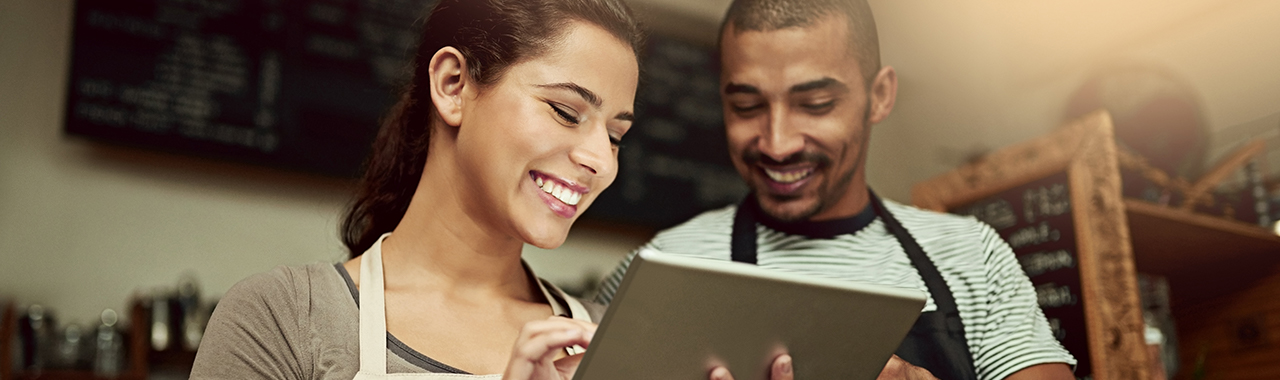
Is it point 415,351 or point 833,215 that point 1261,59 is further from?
point 415,351

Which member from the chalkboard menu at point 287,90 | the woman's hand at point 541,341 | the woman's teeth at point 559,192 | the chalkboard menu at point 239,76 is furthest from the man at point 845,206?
the chalkboard menu at point 239,76

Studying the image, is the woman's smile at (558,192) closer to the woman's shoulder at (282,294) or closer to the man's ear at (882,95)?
the woman's shoulder at (282,294)

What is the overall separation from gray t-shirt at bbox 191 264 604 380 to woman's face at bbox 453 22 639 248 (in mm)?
168

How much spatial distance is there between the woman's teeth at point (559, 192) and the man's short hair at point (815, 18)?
33 cm

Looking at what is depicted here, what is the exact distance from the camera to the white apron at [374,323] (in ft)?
2.75

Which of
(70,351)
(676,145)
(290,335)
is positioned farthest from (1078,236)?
(70,351)

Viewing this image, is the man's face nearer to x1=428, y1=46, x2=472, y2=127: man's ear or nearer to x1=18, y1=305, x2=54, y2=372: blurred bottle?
x1=428, y1=46, x2=472, y2=127: man's ear

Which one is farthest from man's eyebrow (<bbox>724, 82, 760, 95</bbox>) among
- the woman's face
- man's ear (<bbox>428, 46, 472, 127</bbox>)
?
man's ear (<bbox>428, 46, 472, 127</bbox>)

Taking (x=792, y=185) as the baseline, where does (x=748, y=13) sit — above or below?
above

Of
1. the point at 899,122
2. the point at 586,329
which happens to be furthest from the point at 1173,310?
the point at 586,329

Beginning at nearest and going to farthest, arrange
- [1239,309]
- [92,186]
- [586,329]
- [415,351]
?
1. [586,329]
2. [415,351]
3. [1239,309]
4. [92,186]

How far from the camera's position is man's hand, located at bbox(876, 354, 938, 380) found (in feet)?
3.17

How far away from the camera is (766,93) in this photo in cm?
108

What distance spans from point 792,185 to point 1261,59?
0.74 meters
